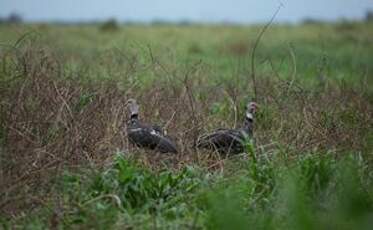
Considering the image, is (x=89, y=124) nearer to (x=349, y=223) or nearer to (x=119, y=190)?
(x=119, y=190)

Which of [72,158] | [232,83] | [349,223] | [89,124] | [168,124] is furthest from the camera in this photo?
[232,83]

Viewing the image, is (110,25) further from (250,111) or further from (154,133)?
(154,133)

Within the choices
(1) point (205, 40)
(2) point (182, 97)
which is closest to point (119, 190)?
(2) point (182, 97)

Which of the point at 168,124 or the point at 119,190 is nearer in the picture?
the point at 119,190

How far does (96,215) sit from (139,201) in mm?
677

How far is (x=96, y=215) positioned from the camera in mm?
5191

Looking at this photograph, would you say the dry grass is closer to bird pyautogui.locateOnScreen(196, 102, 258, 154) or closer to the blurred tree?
bird pyautogui.locateOnScreen(196, 102, 258, 154)

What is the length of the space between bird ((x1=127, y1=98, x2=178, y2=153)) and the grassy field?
100mm

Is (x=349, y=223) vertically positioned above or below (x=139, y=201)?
above

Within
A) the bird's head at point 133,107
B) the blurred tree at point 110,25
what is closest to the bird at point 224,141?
the bird's head at point 133,107

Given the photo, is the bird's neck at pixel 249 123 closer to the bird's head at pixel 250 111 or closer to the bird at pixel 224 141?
the bird's head at pixel 250 111

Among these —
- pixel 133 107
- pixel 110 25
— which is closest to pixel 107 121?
pixel 133 107

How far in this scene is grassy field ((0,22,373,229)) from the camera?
5.19 m

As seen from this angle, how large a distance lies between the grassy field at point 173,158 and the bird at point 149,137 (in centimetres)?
10
